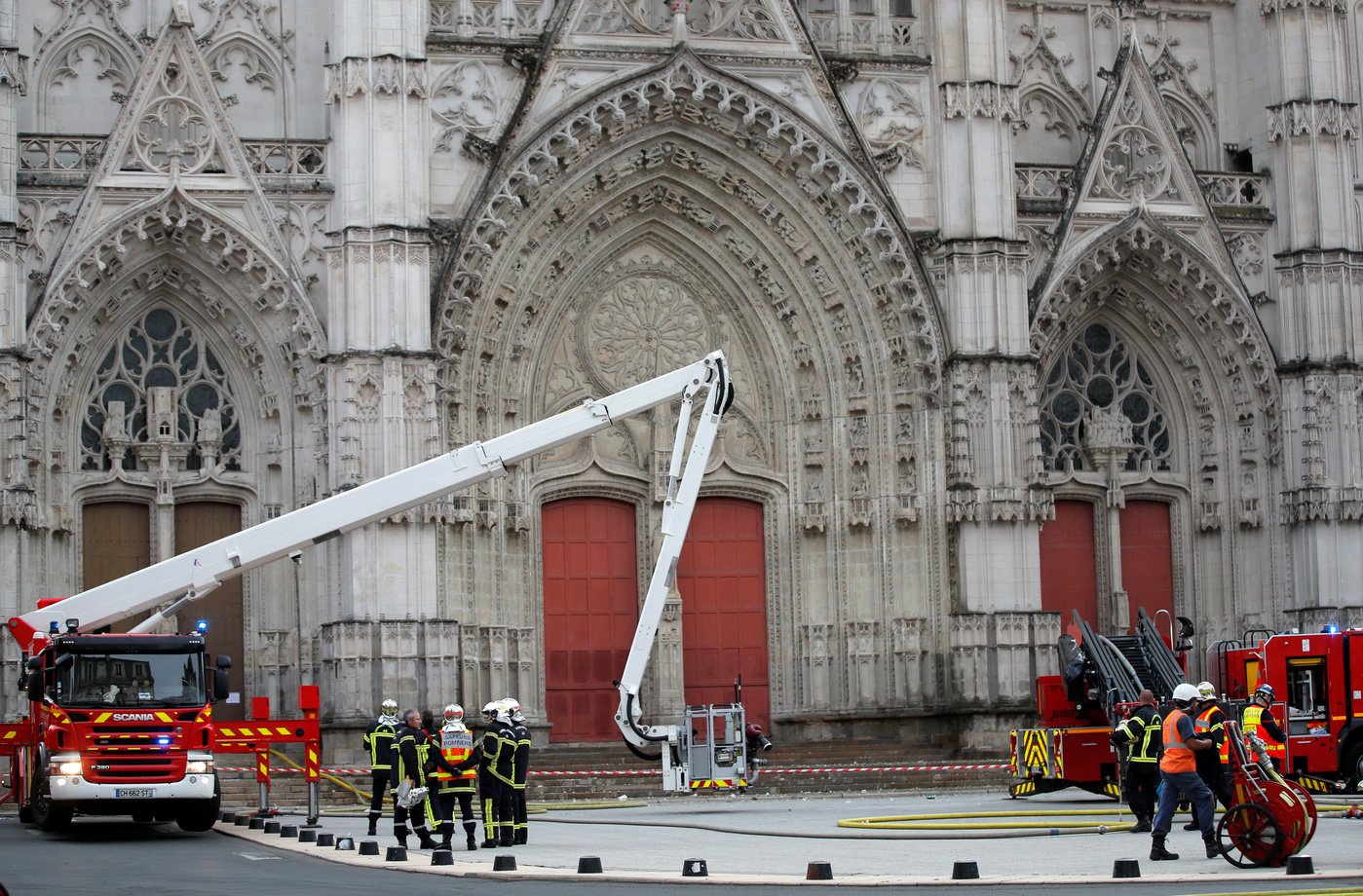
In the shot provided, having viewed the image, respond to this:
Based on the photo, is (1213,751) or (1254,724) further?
(1254,724)

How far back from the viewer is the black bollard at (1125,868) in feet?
49.2

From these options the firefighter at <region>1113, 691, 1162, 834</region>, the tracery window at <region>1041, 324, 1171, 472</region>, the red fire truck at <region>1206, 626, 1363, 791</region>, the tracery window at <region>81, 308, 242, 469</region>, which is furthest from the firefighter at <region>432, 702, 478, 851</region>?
the tracery window at <region>1041, 324, 1171, 472</region>

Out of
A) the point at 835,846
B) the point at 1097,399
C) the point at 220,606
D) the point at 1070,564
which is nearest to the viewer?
the point at 835,846

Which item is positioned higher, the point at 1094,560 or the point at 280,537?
the point at 280,537

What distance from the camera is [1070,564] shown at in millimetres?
34688

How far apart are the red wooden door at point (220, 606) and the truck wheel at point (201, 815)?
9.78 meters

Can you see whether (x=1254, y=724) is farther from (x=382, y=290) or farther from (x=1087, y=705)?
(x=382, y=290)

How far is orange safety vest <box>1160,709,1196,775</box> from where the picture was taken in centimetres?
1681

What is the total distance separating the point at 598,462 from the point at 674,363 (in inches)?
79.5

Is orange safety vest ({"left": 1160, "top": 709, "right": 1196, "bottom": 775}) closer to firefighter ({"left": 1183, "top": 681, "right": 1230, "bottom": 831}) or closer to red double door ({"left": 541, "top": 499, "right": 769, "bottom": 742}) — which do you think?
firefighter ({"left": 1183, "top": 681, "right": 1230, "bottom": 831})

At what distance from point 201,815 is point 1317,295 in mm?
19792

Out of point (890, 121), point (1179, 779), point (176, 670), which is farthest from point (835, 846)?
point (890, 121)

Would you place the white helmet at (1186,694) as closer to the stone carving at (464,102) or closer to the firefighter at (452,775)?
the firefighter at (452,775)

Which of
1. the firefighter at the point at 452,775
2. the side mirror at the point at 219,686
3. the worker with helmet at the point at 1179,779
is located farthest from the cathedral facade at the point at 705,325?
Result: the worker with helmet at the point at 1179,779
